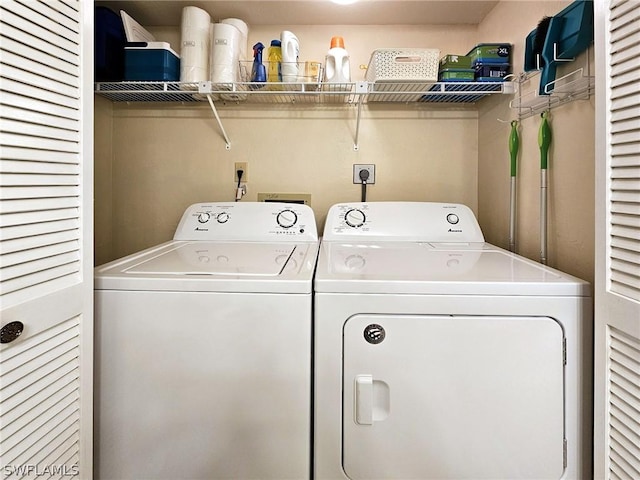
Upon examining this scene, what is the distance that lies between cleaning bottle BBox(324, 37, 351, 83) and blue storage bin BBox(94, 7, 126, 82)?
36.3 inches

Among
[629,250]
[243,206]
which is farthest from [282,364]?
[243,206]

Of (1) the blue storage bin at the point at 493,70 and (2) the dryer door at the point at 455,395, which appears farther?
(1) the blue storage bin at the point at 493,70

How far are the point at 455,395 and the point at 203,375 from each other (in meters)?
0.61

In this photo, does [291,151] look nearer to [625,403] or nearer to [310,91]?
[310,91]

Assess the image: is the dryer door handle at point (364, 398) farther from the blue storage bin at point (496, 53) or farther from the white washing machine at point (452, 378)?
the blue storage bin at point (496, 53)

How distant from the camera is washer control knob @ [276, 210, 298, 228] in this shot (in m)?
1.69

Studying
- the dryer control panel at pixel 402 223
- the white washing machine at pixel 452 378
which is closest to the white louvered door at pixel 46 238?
the white washing machine at pixel 452 378

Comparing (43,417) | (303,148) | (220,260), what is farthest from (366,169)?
(43,417)

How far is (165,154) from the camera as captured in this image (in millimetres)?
2057

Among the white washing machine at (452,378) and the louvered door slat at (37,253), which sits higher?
the louvered door slat at (37,253)

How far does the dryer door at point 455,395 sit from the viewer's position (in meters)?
0.93

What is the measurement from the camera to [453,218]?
→ 1704 mm

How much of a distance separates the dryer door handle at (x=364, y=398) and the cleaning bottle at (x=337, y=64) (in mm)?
1251

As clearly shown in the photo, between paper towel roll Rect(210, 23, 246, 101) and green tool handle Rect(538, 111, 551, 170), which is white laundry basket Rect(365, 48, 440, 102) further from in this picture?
paper towel roll Rect(210, 23, 246, 101)
